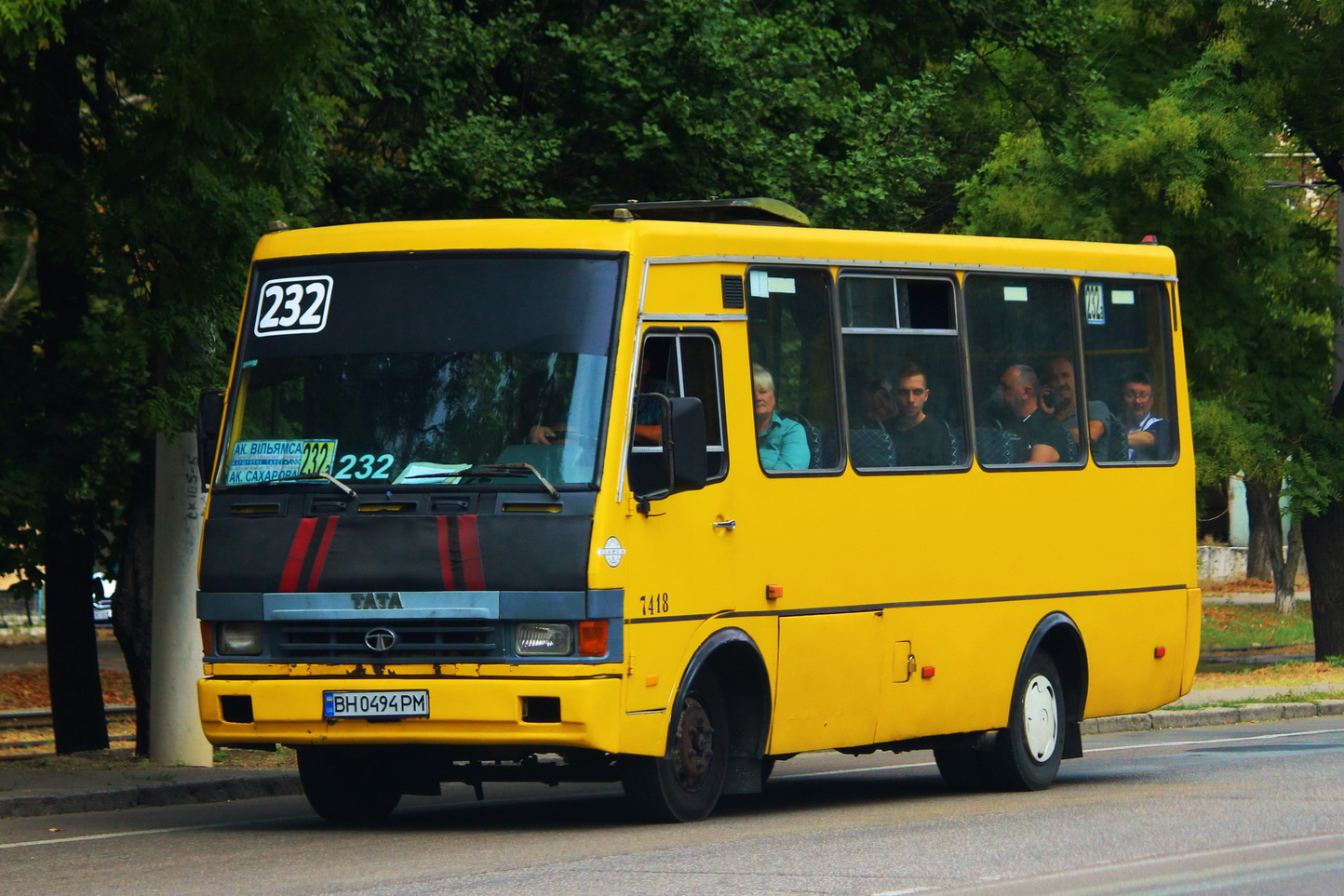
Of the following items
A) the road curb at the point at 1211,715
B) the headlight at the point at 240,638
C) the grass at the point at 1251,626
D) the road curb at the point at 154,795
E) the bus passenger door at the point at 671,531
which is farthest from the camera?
the grass at the point at 1251,626

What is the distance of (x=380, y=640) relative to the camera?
10398 millimetres

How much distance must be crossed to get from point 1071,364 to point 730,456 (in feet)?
12.0

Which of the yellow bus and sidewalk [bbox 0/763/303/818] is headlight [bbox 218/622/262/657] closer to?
the yellow bus

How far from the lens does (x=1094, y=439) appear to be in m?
14.0

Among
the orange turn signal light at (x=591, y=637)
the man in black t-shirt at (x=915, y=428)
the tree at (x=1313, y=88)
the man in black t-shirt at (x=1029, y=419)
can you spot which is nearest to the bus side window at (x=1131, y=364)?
the man in black t-shirt at (x=1029, y=419)

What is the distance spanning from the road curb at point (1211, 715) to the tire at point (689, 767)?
933cm

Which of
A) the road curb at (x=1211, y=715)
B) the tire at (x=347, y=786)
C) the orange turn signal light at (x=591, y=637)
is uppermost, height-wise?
the orange turn signal light at (x=591, y=637)

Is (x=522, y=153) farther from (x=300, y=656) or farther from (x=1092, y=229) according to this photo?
(x=1092, y=229)

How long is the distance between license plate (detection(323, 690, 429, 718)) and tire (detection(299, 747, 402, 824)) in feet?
3.04

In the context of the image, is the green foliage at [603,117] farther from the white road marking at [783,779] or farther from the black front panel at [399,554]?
the black front panel at [399,554]

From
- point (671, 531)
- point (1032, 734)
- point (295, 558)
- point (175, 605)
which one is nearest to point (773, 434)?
point (671, 531)

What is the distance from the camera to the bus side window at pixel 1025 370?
13195mm

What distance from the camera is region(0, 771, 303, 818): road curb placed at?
488 inches

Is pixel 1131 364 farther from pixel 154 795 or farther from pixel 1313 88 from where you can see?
pixel 1313 88
